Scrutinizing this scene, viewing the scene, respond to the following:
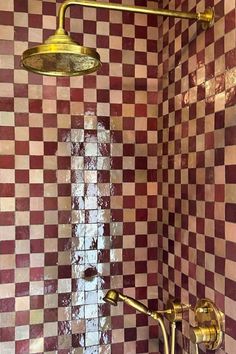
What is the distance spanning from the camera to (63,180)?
117 cm

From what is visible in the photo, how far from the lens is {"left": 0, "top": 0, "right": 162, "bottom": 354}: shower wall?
112 centimetres

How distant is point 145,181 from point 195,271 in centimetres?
36

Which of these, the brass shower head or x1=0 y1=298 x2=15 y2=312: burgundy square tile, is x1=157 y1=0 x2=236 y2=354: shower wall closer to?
the brass shower head

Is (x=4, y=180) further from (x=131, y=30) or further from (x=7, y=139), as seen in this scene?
(x=131, y=30)

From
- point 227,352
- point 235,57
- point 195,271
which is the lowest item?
point 227,352

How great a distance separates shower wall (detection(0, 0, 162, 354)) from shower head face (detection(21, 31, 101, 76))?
0.30m

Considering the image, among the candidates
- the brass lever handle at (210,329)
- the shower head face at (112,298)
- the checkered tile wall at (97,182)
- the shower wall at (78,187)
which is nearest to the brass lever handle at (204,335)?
the brass lever handle at (210,329)

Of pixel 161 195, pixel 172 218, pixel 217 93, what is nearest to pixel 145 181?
pixel 161 195

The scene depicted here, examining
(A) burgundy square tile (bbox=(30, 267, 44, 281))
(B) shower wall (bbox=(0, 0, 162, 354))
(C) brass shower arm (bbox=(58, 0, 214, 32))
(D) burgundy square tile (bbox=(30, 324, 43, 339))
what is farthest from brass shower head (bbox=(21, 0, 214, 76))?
(D) burgundy square tile (bbox=(30, 324, 43, 339))

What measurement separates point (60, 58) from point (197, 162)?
0.45m

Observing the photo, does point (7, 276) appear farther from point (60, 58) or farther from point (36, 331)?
point (60, 58)

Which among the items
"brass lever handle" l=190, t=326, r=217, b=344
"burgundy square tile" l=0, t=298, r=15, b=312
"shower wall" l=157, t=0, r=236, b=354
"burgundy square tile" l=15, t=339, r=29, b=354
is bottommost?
"burgundy square tile" l=15, t=339, r=29, b=354

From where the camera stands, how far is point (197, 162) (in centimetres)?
98

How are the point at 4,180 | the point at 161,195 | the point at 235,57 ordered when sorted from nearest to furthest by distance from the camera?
the point at 235,57 → the point at 4,180 → the point at 161,195
